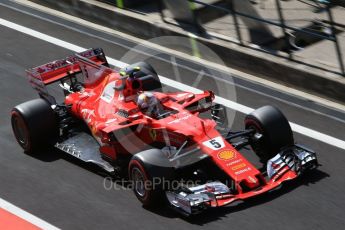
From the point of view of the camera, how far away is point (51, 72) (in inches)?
535

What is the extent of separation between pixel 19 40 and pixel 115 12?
208 centimetres

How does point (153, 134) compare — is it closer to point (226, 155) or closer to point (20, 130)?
point (226, 155)

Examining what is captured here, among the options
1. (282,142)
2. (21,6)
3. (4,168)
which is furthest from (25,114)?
(21,6)

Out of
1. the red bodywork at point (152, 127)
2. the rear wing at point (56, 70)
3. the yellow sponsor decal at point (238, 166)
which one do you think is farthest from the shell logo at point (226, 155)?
the rear wing at point (56, 70)

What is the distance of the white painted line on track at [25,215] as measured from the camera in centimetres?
1107

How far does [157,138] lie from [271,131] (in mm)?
1640

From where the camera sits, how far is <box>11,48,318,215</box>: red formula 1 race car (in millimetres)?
10922

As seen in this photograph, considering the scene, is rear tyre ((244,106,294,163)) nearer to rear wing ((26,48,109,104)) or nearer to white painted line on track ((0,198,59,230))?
rear wing ((26,48,109,104))

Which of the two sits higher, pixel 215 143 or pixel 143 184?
pixel 215 143

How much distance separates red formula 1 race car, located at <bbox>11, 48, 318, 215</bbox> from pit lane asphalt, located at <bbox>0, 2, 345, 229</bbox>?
0.79 ft

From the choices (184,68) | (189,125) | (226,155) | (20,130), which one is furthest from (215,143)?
(184,68)

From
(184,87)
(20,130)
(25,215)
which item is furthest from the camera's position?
(184,87)

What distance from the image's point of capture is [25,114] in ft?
40.9

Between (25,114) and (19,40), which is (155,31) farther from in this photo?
(25,114)
